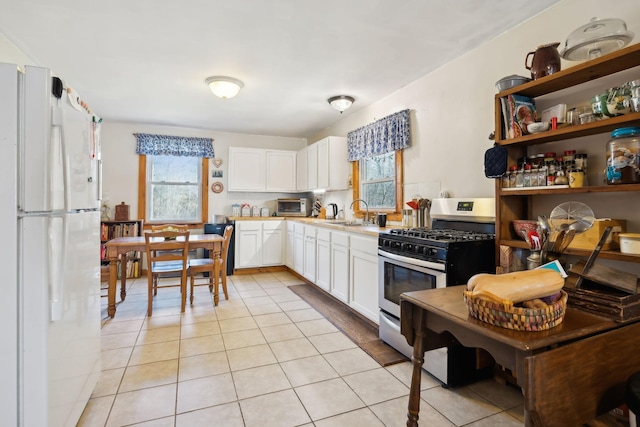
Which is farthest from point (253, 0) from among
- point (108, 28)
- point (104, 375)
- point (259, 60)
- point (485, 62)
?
point (104, 375)

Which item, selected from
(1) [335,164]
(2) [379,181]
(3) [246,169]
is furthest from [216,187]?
(2) [379,181]

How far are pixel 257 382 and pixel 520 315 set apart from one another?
1690mm

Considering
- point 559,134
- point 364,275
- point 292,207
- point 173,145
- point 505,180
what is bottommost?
point 364,275

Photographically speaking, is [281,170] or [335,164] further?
[281,170]

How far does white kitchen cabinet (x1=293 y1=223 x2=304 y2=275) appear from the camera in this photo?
15.3ft

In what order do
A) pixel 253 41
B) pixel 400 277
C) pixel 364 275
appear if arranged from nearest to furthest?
pixel 400 277 < pixel 253 41 < pixel 364 275

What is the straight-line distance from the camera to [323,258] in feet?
12.9

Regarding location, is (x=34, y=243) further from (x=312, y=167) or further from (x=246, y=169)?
(x=246, y=169)

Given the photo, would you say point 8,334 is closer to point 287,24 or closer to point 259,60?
point 287,24

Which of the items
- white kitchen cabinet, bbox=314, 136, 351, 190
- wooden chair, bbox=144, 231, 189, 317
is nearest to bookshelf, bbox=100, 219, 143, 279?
wooden chair, bbox=144, 231, 189, 317

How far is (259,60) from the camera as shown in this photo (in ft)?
9.66

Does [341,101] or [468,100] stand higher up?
[341,101]

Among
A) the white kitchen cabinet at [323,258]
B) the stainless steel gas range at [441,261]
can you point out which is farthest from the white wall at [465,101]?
the white kitchen cabinet at [323,258]

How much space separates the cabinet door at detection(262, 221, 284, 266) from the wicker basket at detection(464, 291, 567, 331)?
4432mm
